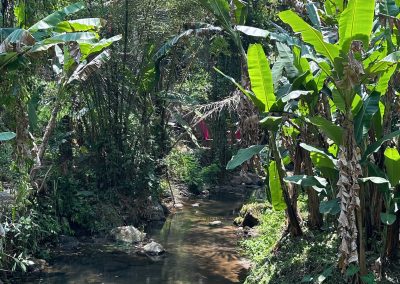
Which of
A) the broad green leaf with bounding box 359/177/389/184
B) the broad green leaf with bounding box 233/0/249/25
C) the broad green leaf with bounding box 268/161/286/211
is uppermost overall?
the broad green leaf with bounding box 233/0/249/25

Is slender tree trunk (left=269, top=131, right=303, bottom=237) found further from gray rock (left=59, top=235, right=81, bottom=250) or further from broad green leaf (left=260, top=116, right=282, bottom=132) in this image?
gray rock (left=59, top=235, right=81, bottom=250)

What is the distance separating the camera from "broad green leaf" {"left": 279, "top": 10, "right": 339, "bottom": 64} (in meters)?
4.69

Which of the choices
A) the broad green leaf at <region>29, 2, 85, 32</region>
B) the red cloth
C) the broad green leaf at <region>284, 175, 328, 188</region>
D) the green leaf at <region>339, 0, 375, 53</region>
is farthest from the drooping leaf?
the red cloth

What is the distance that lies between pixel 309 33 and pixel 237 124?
14.2 feet

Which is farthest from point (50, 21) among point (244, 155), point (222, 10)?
point (244, 155)

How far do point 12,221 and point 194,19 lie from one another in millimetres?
6777

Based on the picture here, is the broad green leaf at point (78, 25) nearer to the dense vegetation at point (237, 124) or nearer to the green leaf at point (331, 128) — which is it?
the dense vegetation at point (237, 124)

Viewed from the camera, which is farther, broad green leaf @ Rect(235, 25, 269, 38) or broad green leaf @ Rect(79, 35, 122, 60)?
broad green leaf @ Rect(79, 35, 122, 60)

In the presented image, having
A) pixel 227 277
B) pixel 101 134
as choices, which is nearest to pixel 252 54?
pixel 227 277

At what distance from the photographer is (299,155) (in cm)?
731

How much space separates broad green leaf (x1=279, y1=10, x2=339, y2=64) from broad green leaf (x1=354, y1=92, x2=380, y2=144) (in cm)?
63

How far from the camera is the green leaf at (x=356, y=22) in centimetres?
459

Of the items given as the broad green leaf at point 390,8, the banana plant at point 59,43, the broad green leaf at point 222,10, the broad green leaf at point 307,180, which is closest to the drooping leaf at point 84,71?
the banana plant at point 59,43

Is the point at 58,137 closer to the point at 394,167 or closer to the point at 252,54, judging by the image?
the point at 252,54
